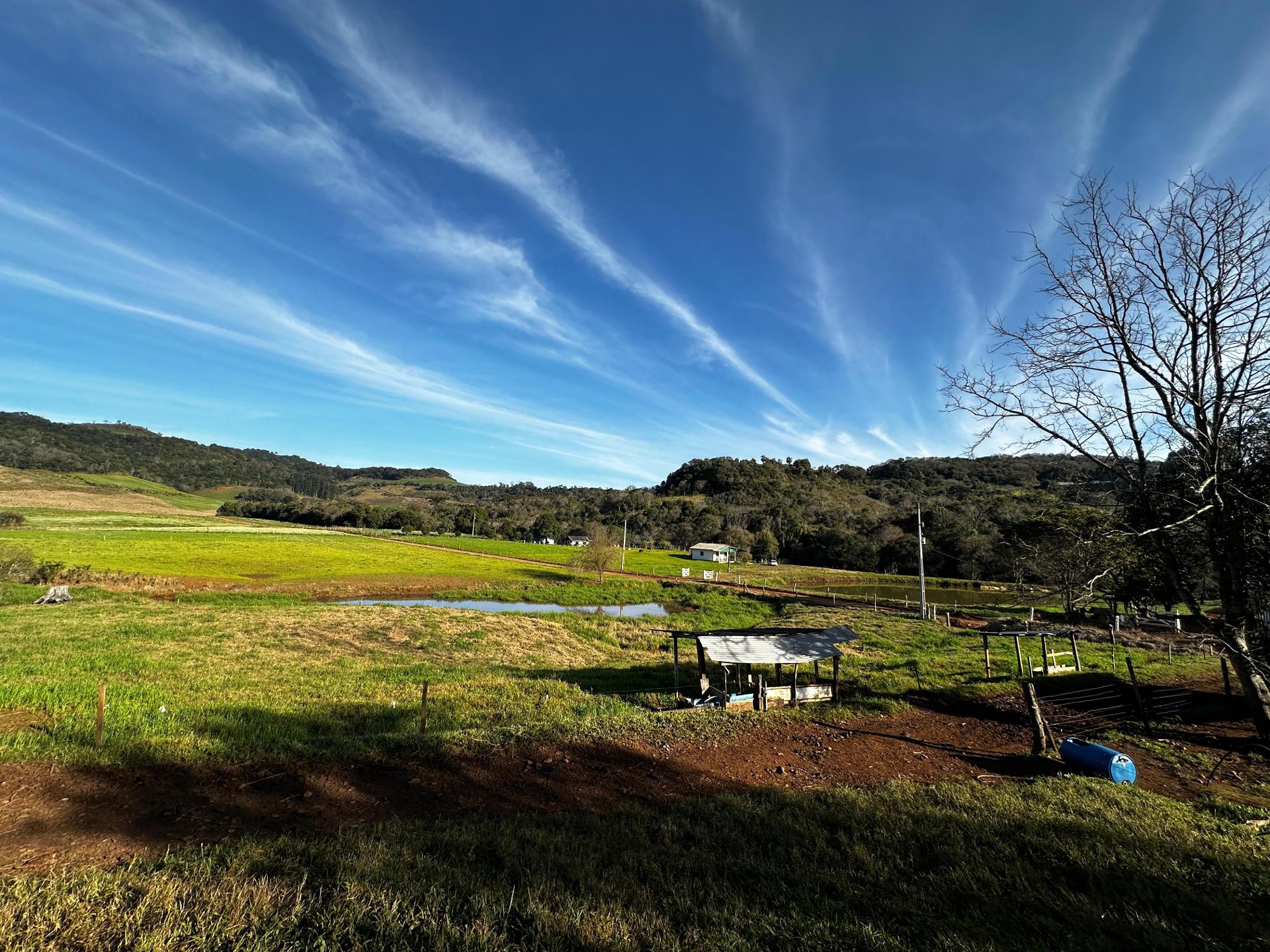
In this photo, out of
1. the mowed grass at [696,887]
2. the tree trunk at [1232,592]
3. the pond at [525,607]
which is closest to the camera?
the mowed grass at [696,887]

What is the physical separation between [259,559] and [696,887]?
69678mm

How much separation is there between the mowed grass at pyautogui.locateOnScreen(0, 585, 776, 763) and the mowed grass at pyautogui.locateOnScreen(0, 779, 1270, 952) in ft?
15.5

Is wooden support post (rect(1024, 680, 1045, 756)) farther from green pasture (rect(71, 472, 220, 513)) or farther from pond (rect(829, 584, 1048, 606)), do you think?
green pasture (rect(71, 472, 220, 513))

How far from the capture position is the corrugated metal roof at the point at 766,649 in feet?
52.2

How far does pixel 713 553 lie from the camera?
106 metres

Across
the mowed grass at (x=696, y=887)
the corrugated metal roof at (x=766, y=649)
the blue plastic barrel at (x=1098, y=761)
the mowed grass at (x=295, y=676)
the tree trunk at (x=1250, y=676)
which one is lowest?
the mowed grass at (x=295, y=676)

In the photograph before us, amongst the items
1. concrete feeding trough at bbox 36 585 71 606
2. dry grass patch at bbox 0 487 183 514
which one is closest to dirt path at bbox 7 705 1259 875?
concrete feeding trough at bbox 36 585 71 606

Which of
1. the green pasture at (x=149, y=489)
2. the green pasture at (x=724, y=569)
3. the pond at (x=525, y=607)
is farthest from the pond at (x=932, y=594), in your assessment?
the green pasture at (x=149, y=489)

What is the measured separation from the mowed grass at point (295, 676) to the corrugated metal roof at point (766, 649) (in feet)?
7.17

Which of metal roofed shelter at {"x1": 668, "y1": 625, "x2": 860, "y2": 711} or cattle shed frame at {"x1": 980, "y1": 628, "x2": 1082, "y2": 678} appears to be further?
cattle shed frame at {"x1": 980, "y1": 628, "x2": 1082, "y2": 678}

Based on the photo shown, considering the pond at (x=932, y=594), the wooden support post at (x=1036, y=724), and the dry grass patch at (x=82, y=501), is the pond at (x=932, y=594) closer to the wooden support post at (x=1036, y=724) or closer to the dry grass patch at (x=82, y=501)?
the wooden support post at (x=1036, y=724)

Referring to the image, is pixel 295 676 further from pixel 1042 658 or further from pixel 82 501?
pixel 82 501

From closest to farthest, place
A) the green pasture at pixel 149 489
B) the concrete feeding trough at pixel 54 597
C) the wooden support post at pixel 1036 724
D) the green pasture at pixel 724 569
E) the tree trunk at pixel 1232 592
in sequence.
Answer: the tree trunk at pixel 1232 592 < the wooden support post at pixel 1036 724 < the concrete feeding trough at pixel 54 597 < the green pasture at pixel 724 569 < the green pasture at pixel 149 489

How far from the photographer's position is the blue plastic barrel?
10992mm
